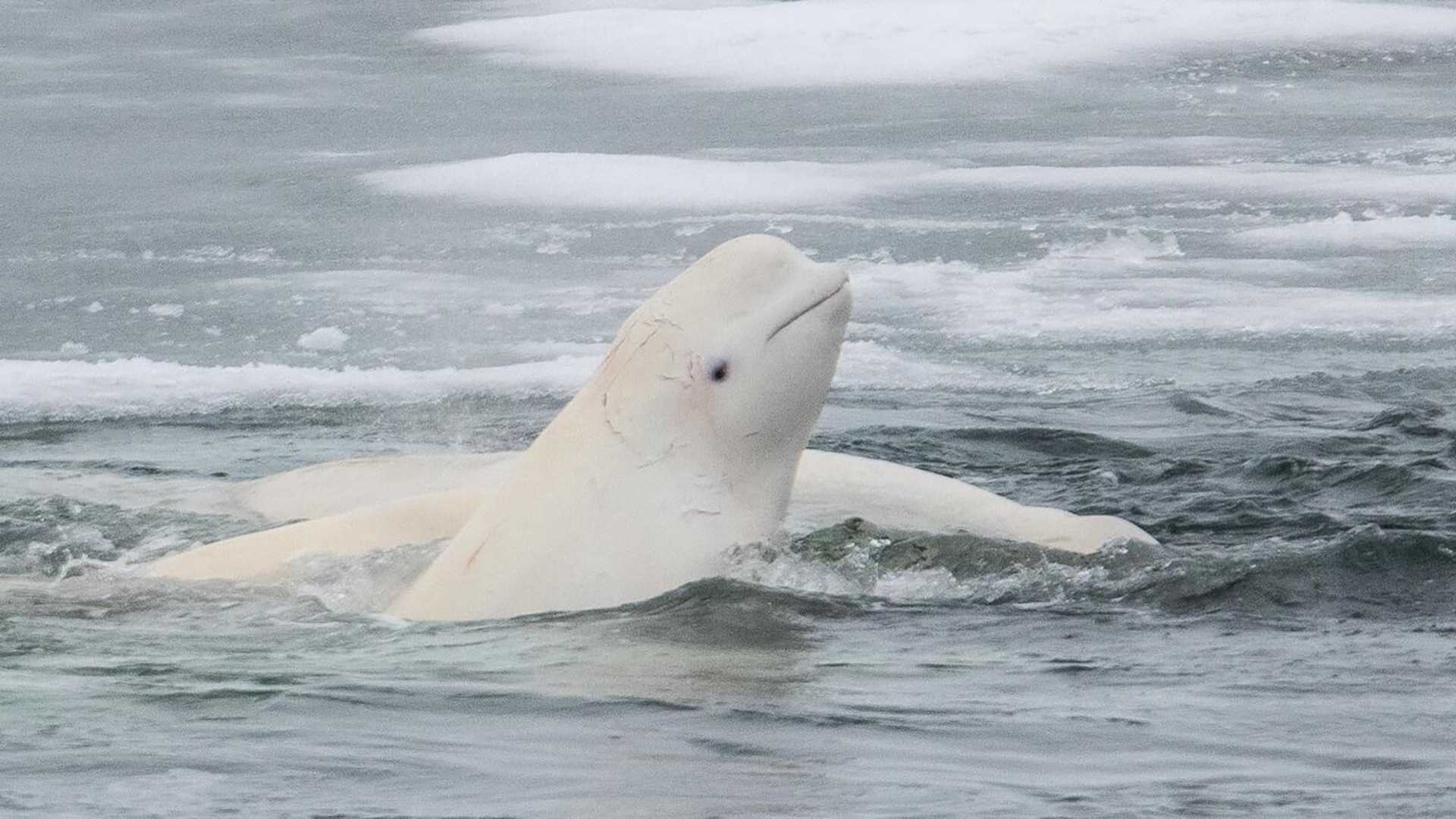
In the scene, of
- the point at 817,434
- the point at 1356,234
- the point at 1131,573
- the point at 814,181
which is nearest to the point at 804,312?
the point at 1131,573

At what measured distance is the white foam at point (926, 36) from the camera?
2073cm

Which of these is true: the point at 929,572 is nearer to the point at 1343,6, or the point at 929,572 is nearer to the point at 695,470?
the point at 695,470

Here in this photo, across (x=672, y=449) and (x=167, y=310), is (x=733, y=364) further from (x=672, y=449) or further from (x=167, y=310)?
(x=167, y=310)

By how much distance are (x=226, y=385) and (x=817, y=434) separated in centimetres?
295

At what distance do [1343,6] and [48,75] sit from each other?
40.6ft

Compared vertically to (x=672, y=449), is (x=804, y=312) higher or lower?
higher

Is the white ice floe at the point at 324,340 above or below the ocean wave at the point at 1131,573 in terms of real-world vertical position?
above

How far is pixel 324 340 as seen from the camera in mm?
12062

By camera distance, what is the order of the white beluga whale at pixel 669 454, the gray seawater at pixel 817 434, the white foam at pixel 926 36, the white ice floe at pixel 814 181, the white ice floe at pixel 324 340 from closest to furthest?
the gray seawater at pixel 817 434
the white beluga whale at pixel 669 454
the white ice floe at pixel 324 340
the white ice floe at pixel 814 181
the white foam at pixel 926 36

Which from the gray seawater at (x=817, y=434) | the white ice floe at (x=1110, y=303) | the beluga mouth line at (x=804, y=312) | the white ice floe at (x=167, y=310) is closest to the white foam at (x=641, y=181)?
the gray seawater at (x=817, y=434)

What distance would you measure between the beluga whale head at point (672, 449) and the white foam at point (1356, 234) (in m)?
8.41

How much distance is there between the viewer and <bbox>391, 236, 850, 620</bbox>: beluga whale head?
6172mm

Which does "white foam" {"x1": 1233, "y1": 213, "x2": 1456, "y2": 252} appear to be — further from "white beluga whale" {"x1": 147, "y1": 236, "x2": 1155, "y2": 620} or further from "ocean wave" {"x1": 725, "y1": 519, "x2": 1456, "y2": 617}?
"white beluga whale" {"x1": 147, "y1": 236, "x2": 1155, "y2": 620}

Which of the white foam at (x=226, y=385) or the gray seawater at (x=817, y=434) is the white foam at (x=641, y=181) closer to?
the gray seawater at (x=817, y=434)
